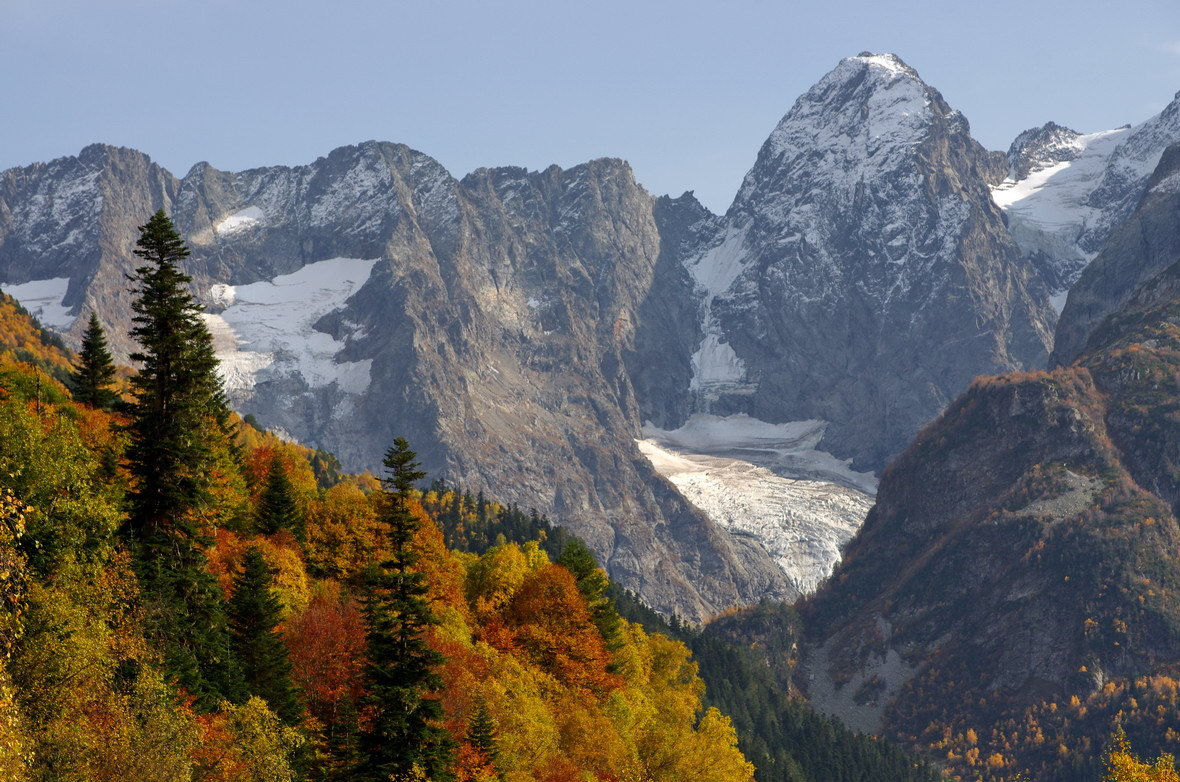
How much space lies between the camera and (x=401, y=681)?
189 ft

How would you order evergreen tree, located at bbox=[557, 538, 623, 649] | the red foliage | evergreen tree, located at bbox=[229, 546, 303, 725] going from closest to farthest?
evergreen tree, located at bbox=[229, 546, 303, 725] < the red foliage < evergreen tree, located at bbox=[557, 538, 623, 649]

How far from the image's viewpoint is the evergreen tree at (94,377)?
308ft

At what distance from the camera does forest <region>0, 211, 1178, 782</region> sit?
42281mm

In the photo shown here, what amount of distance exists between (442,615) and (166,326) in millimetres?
24914

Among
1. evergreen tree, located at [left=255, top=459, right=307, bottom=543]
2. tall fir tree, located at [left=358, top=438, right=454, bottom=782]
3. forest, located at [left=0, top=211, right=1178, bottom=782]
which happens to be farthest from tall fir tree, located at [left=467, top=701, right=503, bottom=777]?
evergreen tree, located at [left=255, top=459, right=307, bottom=543]

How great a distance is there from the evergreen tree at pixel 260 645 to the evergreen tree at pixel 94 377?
3217 centimetres

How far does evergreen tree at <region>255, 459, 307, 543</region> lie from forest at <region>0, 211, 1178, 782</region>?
0.15 metres

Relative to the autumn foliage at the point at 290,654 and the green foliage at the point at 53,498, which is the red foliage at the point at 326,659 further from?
the green foliage at the point at 53,498

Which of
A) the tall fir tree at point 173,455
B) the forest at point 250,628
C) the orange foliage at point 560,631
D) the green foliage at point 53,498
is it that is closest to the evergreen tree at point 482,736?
the forest at point 250,628

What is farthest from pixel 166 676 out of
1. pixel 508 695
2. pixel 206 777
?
pixel 508 695

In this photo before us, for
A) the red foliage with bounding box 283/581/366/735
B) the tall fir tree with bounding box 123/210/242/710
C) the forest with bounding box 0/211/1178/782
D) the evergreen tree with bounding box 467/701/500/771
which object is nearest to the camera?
the forest with bounding box 0/211/1178/782

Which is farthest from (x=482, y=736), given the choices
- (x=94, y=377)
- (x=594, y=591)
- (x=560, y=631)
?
(x=94, y=377)

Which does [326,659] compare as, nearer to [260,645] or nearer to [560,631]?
[260,645]

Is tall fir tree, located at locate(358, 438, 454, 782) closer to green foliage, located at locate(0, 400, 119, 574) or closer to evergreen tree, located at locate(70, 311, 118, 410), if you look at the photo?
green foliage, located at locate(0, 400, 119, 574)
